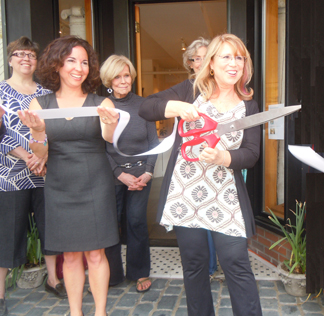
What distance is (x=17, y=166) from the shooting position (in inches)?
98.7

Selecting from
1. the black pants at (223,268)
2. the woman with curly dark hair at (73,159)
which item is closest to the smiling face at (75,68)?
the woman with curly dark hair at (73,159)

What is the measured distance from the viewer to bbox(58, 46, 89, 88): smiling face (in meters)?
2.03

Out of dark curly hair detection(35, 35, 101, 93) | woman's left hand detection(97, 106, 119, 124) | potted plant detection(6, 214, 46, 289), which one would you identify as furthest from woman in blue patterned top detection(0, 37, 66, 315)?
woman's left hand detection(97, 106, 119, 124)

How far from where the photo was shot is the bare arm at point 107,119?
1746mm

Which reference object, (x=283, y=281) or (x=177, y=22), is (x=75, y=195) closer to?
(x=283, y=281)

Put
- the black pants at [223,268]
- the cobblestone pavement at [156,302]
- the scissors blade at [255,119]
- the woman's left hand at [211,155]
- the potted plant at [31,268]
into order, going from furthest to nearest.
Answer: the potted plant at [31,268] → the cobblestone pavement at [156,302] → the black pants at [223,268] → the woman's left hand at [211,155] → the scissors blade at [255,119]

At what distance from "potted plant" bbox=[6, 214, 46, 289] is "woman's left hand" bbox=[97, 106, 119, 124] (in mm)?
1500

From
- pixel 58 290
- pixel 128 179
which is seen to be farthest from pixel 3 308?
pixel 128 179

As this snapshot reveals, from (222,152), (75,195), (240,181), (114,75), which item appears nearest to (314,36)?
(222,152)

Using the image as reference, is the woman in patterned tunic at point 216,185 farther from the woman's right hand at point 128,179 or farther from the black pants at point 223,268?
the woman's right hand at point 128,179

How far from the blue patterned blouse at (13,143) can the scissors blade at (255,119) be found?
4.99 feet

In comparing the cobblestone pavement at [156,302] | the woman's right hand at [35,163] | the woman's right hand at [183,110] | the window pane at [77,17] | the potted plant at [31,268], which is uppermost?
the window pane at [77,17]

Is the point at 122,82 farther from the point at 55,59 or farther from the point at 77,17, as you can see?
the point at 77,17

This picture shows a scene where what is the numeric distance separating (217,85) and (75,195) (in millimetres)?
1028
